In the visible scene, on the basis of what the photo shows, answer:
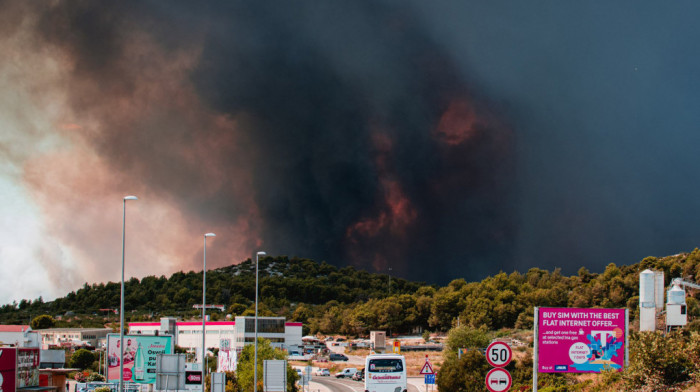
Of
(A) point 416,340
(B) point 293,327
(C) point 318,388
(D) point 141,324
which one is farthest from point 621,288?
(D) point 141,324

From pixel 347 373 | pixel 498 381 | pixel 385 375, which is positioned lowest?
pixel 347 373

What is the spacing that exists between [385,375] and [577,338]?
10600 mm

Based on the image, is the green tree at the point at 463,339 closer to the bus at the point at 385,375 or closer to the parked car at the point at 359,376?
the parked car at the point at 359,376

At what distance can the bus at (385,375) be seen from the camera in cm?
3697

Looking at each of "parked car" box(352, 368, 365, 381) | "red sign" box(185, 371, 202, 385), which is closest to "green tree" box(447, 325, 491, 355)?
"parked car" box(352, 368, 365, 381)

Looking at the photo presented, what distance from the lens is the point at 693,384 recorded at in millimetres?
30312

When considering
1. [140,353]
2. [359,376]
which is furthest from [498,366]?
[359,376]

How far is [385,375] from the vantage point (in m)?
37.1

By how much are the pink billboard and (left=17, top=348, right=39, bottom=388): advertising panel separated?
74.7 ft

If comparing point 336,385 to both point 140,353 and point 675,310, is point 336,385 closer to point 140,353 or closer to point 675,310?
point 140,353

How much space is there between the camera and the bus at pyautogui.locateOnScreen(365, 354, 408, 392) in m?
37.0

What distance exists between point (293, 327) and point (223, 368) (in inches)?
2776

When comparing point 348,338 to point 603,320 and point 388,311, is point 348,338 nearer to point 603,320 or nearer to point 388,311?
point 388,311

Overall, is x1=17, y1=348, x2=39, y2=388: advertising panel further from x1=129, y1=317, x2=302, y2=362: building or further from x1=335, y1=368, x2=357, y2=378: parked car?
x1=129, y1=317, x2=302, y2=362: building
